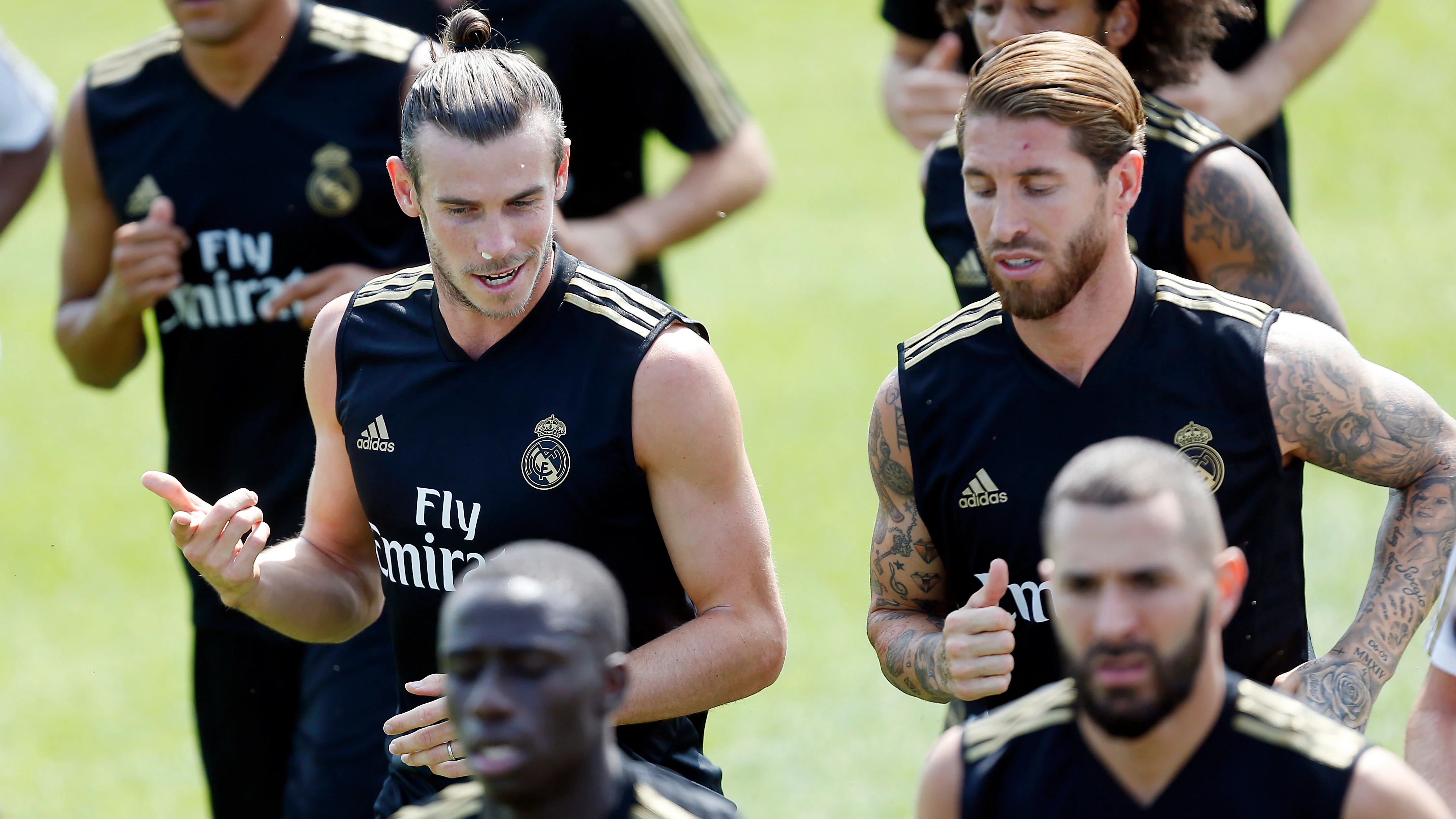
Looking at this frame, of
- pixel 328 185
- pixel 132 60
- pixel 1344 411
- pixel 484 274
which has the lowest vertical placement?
pixel 1344 411

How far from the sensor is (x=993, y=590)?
3.66m

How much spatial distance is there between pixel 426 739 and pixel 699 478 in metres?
0.83

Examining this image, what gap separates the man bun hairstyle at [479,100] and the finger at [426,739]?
4.16 feet

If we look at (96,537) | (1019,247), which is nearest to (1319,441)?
(1019,247)

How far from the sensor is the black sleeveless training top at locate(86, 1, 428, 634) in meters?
5.62

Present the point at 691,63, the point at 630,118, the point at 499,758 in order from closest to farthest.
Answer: the point at 499,758 → the point at 691,63 → the point at 630,118

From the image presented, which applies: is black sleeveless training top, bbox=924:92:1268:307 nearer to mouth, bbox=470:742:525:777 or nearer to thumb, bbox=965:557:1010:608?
thumb, bbox=965:557:1010:608

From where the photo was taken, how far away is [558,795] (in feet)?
9.54

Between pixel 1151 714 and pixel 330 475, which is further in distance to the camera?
pixel 330 475

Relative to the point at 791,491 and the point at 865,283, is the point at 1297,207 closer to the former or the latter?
the point at 865,283

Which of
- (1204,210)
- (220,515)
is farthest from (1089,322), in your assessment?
(220,515)

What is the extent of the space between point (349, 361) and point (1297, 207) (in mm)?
14431

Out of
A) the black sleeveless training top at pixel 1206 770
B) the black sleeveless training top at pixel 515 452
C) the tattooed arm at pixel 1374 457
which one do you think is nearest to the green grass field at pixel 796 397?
the black sleeveless training top at pixel 515 452

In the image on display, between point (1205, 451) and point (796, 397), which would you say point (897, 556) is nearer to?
point (1205, 451)
